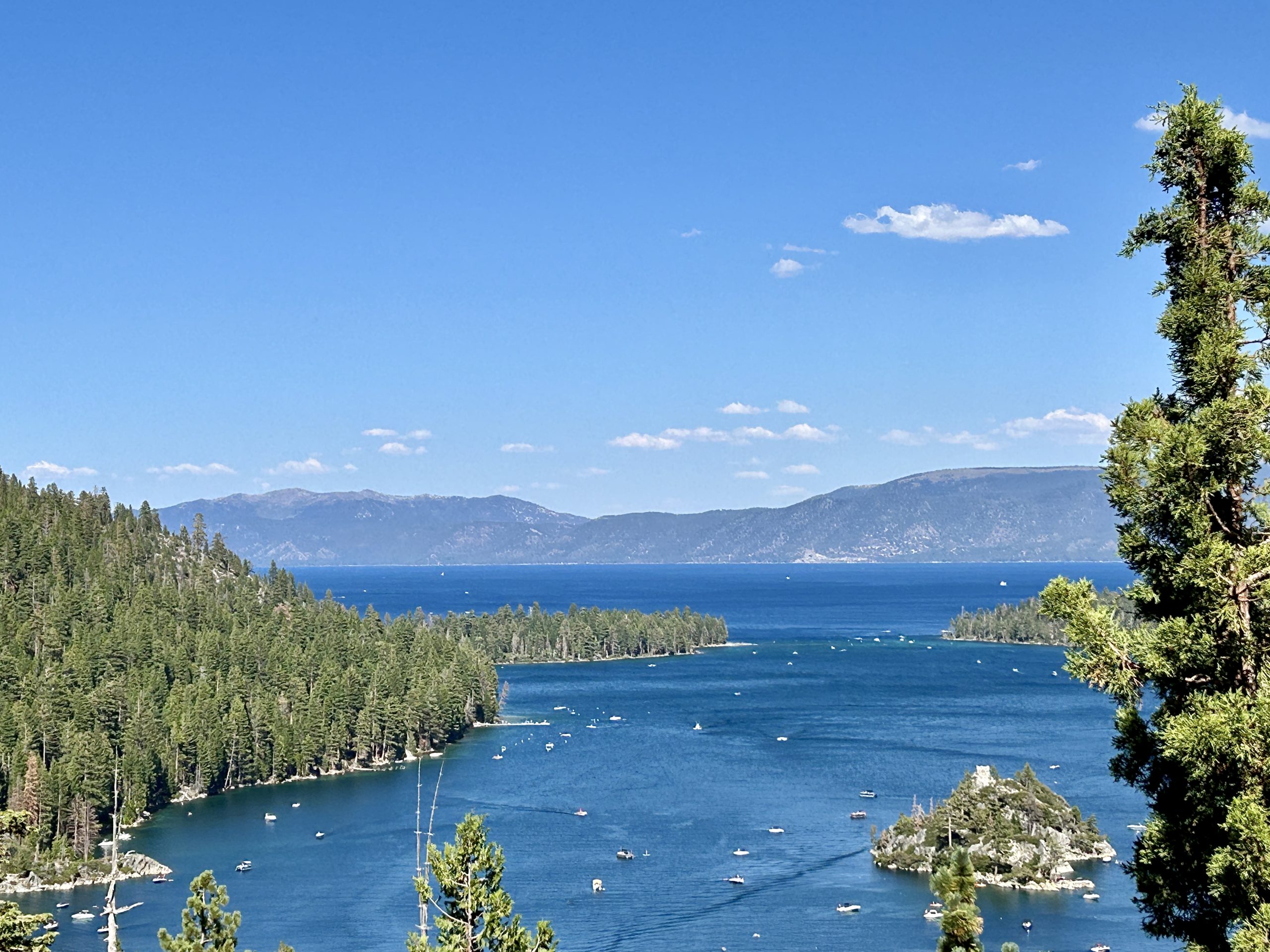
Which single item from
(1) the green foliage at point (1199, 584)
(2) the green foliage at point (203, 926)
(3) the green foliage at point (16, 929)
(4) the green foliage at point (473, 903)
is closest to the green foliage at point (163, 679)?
(2) the green foliage at point (203, 926)

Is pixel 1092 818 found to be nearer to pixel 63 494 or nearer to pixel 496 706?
pixel 496 706

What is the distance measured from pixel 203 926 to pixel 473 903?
7.20 metres

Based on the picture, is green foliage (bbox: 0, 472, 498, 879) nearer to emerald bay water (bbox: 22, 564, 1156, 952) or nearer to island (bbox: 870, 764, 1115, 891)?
emerald bay water (bbox: 22, 564, 1156, 952)

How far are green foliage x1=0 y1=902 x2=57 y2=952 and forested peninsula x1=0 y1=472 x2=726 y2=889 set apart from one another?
64.6 m

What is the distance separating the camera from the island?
89500mm

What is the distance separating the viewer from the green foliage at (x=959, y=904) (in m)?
16.1

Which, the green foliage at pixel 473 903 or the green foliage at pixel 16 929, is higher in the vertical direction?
the green foliage at pixel 16 929

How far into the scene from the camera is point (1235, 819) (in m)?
13.2

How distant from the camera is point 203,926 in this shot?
31844 mm

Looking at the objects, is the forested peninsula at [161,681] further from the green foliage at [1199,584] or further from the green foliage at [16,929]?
the green foliage at [1199,584]

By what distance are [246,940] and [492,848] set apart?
53143 mm

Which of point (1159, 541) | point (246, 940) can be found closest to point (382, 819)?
point (246, 940)

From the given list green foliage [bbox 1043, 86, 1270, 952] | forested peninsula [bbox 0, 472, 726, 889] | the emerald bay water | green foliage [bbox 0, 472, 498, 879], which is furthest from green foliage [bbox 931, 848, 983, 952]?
green foliage [bbox 0, 472, 498, 879]

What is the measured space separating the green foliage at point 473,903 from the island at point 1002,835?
64151 mm
